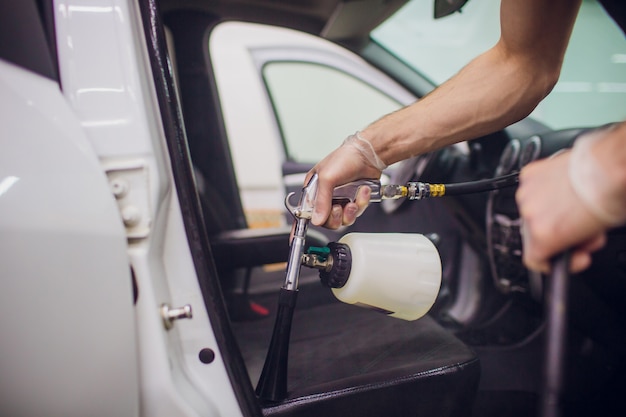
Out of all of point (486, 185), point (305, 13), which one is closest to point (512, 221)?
point (486, 185)

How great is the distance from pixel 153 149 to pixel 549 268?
559mm

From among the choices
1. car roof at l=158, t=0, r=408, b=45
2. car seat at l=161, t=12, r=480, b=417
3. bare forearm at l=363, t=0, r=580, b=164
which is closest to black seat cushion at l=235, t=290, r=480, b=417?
car seat at l=161, t=12, r=480, b=417

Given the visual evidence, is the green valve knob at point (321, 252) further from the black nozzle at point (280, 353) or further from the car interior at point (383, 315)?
the car interior at point (383, 315)

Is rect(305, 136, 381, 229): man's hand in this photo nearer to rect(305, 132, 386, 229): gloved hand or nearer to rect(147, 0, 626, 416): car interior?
rect(305, 132, 386, 229): gloved hand

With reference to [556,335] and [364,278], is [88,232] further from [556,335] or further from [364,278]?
[556,335]

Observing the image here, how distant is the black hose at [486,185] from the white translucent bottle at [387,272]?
0.22 metres

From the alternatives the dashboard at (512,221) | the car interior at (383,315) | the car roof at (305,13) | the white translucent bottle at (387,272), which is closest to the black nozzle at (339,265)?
the white translucent bottle at (387,272)

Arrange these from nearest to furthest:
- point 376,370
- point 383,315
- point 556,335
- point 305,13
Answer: point 556,335
point 376,370
point 383,315
point 305,13

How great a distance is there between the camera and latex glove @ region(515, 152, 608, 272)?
38 cm

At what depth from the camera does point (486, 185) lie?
0.93 meters

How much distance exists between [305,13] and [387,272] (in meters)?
1.30

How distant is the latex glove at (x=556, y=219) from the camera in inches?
15.0

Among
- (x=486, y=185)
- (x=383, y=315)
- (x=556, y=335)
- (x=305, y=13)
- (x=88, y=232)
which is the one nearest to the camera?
(x=556, y=335)

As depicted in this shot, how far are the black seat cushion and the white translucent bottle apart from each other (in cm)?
16
